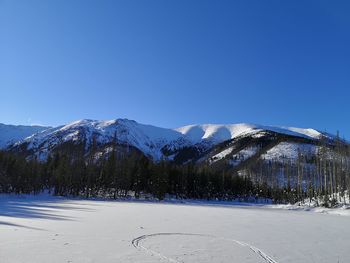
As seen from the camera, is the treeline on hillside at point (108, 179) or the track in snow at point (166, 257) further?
the treeline on hillside at point (108, 179)

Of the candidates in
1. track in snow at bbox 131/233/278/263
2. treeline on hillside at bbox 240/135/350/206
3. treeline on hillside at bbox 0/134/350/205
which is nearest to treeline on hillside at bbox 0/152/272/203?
treeline on hillside at bbox 0/134/350/205

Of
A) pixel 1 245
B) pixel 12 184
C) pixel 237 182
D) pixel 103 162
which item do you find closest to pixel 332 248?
pixel 1 245

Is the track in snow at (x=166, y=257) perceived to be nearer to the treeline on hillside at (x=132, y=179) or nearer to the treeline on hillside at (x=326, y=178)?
the treeline on hillside at (x=326, y=178)

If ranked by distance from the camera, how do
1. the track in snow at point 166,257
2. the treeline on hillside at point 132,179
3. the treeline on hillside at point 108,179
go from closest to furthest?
1. the track in snow at point 166,257
2. the treeline on hillside at point 132,179
3. the treeline on hillside at point 108,179

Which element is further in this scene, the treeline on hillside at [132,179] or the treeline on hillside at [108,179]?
the treeline on hillside at [108,179]

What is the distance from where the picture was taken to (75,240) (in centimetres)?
1642

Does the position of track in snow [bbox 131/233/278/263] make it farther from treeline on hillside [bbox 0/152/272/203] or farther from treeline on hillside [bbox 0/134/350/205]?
treeline on hillside [bbox 0/152/272/203]

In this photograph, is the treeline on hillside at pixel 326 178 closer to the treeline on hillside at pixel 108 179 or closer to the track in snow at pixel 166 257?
the treeline on hillside at pixel 108 179

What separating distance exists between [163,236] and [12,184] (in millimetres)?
86477

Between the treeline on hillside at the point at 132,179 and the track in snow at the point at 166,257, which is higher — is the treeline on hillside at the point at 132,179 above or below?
above

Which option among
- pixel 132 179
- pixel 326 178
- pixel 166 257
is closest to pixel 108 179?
pixel 132 179

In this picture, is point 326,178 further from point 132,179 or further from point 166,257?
point 166,257

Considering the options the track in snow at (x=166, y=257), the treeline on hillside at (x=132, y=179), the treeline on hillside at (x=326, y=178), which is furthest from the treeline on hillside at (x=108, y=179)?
the track in snow at (x=166, y=257)

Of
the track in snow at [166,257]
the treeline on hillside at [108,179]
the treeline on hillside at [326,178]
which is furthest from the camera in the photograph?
the treeline on hillside at [108,179]
